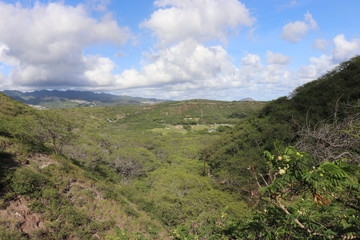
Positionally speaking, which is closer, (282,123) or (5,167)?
(5,167)

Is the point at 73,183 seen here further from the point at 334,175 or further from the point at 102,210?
the point at 334,175

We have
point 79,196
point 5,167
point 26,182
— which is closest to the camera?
point 26,182

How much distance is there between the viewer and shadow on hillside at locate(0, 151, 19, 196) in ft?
30.7

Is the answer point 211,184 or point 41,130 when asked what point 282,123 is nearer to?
point 211,184

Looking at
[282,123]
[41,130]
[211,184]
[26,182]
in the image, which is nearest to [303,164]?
[26,182]

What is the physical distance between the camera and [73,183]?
12891 millimetres

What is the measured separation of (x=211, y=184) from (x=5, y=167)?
18298 mm

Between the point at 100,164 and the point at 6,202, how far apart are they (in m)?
16.5

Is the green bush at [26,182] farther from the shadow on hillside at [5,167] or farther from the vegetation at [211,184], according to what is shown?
the shadow on hillside at [5,167]

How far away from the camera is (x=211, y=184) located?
20.7 meters

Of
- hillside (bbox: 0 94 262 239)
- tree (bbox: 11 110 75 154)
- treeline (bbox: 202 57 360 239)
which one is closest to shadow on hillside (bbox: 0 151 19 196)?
hillside (bbox: 0 94 262 239)

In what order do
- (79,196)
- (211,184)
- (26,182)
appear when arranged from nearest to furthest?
(26,182) < (79,196) < (211,184)

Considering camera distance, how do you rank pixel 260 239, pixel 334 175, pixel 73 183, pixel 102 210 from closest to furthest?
pixel 334 175 → pixel 260 239 → pixel 102 210 → pixel 73 183

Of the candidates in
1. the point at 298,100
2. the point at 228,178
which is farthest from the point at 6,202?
the point at 298,100
